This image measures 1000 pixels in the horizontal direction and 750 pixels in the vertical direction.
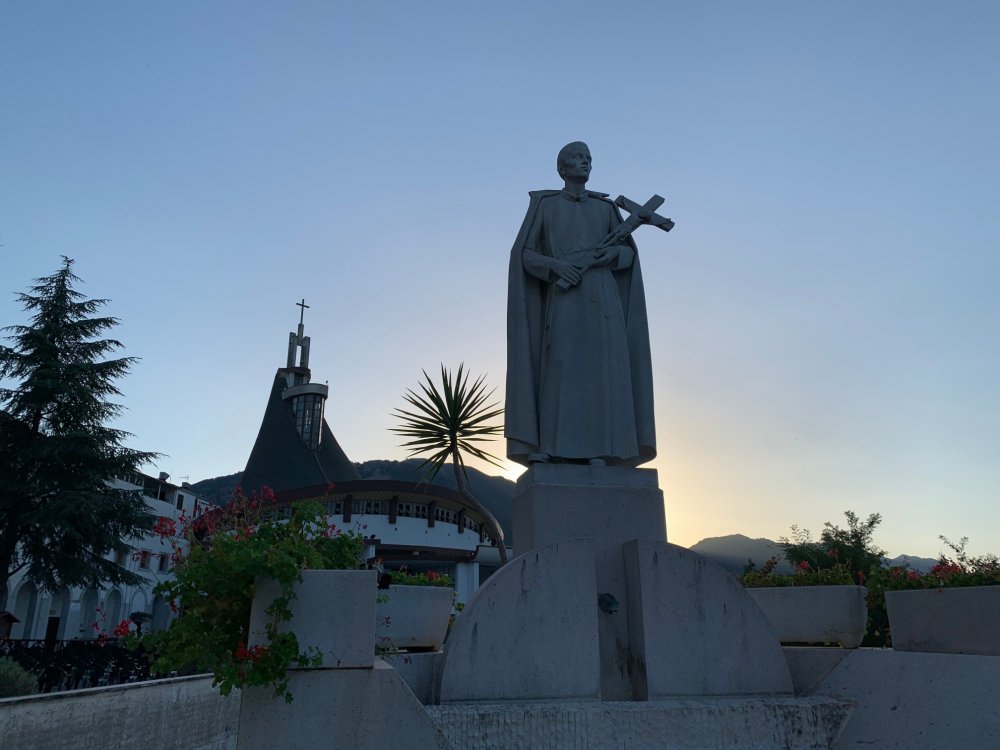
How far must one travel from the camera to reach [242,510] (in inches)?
182

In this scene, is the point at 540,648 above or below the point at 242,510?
→ below

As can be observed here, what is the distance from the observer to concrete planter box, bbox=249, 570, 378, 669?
3555 mm

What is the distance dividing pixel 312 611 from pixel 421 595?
127 inches

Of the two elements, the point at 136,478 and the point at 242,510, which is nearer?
the point at 242,510

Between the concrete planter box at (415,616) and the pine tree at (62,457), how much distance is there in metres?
19.0

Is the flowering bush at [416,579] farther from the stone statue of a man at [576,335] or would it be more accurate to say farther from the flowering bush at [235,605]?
the flowering bush at [235,605]

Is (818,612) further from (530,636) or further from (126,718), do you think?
(126,718)

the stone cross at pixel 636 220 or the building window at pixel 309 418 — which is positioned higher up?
the building window at pixel 309 418

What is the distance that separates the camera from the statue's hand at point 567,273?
6188 mm

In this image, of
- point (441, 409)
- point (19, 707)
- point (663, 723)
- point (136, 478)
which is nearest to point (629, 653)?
point (663, 723)

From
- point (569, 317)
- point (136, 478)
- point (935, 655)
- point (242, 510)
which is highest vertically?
point (136, 478)

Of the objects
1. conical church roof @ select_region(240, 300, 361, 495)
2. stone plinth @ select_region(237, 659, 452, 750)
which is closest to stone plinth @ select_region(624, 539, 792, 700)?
stone plinth @ select_region(237, 659, 452, 750)

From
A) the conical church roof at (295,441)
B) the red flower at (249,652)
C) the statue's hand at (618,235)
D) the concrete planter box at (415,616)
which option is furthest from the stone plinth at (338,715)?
the conical church roof at (295,441)

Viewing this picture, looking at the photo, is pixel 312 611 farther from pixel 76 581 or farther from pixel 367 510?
pixel 367 510
